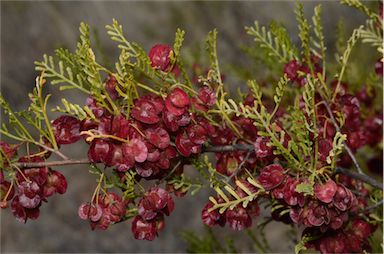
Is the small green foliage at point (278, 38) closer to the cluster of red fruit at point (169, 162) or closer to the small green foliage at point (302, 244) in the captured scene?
the cluster of red fruit at point (169, 162)

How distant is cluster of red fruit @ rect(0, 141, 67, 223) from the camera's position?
0.58 meters

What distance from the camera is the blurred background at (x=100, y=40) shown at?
3051 mm

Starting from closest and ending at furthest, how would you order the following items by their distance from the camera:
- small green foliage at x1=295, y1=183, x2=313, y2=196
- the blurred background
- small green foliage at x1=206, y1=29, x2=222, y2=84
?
small green foliage at x1=295, y1=183, x2=313, y2=196, small green foliage at x1=206, y1=29, x2=222, y2=84, the blurred background

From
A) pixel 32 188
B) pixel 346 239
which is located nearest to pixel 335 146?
pixel 346 239

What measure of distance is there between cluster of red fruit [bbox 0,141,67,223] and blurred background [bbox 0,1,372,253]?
239cm

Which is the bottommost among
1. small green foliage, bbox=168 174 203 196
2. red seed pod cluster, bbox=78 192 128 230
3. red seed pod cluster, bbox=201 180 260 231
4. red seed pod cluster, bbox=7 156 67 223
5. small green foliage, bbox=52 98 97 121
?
red seed pod cluster, bbox=201 180 260 231

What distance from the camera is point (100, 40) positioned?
9.91 feet

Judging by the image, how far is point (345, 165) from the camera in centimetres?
87

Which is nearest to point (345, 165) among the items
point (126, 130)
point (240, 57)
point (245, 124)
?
point (245, 124)

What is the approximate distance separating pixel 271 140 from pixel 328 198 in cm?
8

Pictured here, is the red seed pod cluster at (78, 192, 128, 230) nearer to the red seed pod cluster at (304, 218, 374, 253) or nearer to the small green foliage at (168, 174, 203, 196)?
the small green foliage at (168, 174, 203, 196)

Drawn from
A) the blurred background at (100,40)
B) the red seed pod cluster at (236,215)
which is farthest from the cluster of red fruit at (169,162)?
the blurred background at (100,40)

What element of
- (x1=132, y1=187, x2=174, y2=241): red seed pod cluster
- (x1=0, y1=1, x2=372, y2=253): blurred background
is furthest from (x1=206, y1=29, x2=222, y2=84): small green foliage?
(x1=0, y1=1, x2=372, y2=253): blurred background

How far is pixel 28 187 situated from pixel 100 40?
2.51 m
